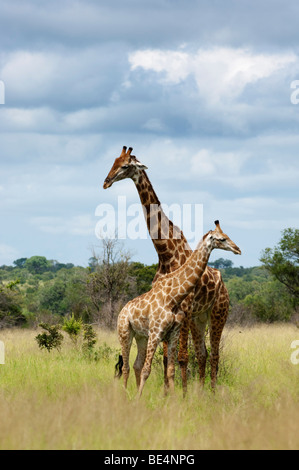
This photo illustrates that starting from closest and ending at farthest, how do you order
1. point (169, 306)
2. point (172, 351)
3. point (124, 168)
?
point (169, 306) < point (172, 351) < point (124, 168)

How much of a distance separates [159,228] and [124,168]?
1159 millimetres

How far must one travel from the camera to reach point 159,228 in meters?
9.19

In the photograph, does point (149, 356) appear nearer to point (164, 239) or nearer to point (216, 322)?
point (164, 239)

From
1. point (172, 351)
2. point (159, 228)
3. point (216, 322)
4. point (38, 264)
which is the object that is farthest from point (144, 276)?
point (38, 264)

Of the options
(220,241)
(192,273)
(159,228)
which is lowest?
(192,273)

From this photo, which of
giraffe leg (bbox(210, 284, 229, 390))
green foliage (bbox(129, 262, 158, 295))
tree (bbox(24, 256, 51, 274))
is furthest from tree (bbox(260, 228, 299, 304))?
tree (bbox(24, 256, 51, 274))

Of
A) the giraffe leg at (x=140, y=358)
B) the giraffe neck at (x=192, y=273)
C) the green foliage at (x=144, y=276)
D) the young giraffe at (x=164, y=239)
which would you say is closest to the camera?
the giraffe neck at (x=192, y=273)

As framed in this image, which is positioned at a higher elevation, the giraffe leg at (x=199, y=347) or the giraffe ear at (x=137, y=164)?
the giraffe ear at (x=137, y=164)

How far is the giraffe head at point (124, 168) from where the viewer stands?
8.73 meters

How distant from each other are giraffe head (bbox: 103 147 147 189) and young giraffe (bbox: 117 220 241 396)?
1754mm

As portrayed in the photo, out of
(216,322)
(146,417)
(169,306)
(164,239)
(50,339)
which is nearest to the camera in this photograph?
(146,417)

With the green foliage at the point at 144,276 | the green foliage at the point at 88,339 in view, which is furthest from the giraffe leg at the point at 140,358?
the green foliage at the point at 144,276

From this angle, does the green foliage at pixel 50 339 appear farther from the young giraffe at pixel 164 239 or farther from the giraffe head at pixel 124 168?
the giraffe head at pixel 124 168

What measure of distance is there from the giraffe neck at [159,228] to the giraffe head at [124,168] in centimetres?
14
